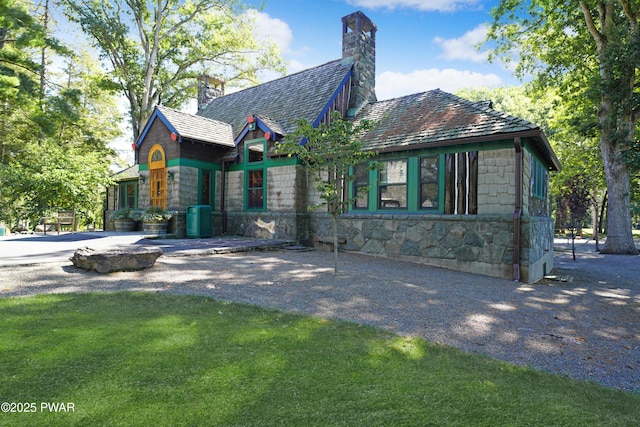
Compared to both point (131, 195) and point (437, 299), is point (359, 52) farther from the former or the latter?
point (131, 195)

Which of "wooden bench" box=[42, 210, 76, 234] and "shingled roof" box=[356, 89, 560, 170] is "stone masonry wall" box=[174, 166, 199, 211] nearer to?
"wooden bench" box=[42, 210, 76, 234]

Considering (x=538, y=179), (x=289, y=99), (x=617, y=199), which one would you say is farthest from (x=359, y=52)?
(x=617, y=199)

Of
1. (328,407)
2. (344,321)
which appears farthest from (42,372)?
(344,321)

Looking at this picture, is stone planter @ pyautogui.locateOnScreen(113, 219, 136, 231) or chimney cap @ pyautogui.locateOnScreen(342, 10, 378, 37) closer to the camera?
chimney cap @ pyautogui.locateOnScreen(342, 10, 378, 37)

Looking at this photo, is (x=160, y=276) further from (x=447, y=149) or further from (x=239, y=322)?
(x=447, y=149)

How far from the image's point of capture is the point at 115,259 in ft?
23.2

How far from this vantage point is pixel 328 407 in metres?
2.53

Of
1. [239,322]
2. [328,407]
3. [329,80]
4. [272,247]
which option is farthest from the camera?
[329,80]

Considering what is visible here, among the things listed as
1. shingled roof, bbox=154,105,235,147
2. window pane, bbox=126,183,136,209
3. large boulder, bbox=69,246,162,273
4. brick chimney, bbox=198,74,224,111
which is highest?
brick chimney, bbox=198,74,224,111

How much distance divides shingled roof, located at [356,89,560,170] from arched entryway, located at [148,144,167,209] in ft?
28.3

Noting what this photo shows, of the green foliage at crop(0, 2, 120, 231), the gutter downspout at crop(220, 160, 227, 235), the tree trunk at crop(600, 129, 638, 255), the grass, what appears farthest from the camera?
the green foliage at crop(0, 2, 120, 231)

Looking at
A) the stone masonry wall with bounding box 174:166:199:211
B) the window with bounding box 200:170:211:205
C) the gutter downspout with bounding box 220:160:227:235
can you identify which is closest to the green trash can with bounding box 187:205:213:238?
the stone masonry wall with bounding box 174:166:199:211

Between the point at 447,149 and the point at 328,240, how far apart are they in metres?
4.95

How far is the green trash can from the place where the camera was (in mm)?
14148
